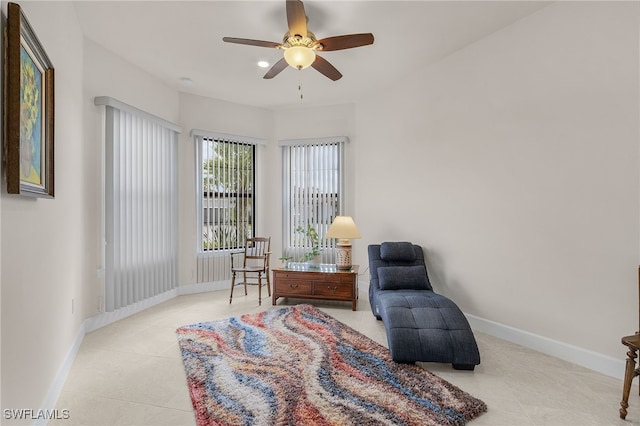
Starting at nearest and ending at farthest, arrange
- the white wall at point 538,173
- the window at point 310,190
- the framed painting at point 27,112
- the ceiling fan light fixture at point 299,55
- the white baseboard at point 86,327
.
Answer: the framed painting at point 27,112 → the white baseboard at point 86,327 → the white wall at point 538,173 → the ceiling fan light fixture at point 299,55 → the window at point 310,190

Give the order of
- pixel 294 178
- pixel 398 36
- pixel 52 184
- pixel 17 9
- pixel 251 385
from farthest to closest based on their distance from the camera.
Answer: pixel 294 178, pixel 398 36, pixel 251 385, pixel 52 184, pixel 17 9

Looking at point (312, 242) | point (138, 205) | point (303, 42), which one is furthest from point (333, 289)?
point (303, 42)

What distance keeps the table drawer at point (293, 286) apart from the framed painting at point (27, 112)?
2.68m

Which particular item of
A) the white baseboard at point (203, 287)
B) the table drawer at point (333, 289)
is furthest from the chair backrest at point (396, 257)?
the white baseboard at point (203, 287)

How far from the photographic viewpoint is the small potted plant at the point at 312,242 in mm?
4559

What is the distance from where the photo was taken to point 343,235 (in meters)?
4.08

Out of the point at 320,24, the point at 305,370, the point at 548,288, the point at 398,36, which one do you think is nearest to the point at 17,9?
the point at 320,24

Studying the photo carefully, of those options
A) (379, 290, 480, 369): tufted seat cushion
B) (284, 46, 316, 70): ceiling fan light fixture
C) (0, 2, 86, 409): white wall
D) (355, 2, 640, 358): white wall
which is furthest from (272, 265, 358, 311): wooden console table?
(284, 46, 316, 70): ceiling fan light fixture

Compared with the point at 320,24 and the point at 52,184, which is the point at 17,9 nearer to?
the point at 52,184

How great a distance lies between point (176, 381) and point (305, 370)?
95 cm

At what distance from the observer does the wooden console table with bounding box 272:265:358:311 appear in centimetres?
398

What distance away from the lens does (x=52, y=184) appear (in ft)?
6.66

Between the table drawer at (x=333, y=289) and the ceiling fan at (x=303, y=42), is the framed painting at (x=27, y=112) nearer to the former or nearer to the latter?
the ceiling fan at (x=303, y=42)

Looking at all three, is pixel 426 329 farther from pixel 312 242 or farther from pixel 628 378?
pixel 312 242
